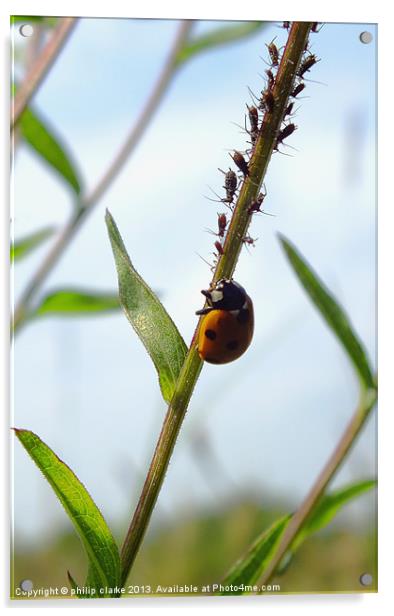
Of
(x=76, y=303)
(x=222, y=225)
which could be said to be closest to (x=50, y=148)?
(x=76, y=303)

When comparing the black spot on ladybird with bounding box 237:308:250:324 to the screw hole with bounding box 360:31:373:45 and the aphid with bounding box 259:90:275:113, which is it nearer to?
the aphid with bounding box 259:90:275:113

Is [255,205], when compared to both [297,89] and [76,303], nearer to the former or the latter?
[297,89]

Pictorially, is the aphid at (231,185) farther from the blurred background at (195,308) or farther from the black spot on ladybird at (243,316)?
the blurred background at (195,308)

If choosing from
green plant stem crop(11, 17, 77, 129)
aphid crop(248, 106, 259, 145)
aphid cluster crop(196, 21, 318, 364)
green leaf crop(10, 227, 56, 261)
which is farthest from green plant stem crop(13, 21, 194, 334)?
aphid crop(248, 106, 259, 145)

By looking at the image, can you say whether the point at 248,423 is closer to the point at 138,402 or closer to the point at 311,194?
the point at 138,402

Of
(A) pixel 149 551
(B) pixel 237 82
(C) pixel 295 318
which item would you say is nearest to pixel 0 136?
(B) pixel 237 82
